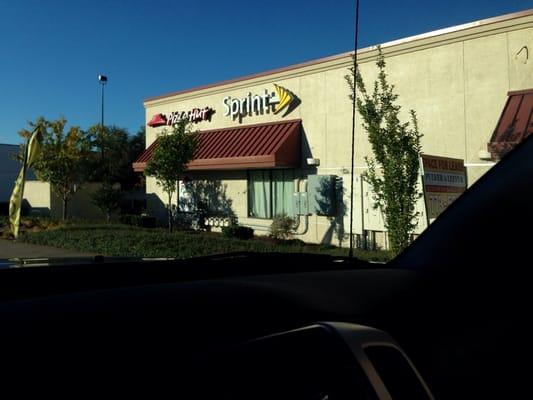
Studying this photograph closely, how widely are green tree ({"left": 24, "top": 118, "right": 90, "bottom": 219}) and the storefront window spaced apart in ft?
36.5

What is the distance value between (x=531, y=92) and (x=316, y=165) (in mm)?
7277

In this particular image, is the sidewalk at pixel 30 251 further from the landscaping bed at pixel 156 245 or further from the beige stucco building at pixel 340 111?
the beige stucco building at pixel 340 111

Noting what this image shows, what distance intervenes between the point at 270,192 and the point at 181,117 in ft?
20.4

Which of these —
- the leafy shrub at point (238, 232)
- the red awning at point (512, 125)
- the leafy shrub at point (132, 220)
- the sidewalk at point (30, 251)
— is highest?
the red awning at point (512, 125)

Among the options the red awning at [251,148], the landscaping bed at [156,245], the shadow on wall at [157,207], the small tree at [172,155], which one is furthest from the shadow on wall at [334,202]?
the shadow on wall at [157,207]

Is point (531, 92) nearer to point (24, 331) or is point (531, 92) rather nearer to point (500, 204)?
point (500, 204)

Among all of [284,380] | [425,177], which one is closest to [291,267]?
[284,380]

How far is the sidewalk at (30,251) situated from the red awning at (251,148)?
245 inches

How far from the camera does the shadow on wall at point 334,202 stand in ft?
57.0

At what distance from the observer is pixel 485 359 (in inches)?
65.4

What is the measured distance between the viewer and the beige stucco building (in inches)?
550

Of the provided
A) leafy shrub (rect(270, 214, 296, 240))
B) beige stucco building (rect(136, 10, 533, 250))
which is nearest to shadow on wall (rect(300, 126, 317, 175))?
beige stucco building (rect(136, 10, 533, 250))

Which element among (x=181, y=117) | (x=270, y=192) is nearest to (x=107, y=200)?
(x=181, y=117)

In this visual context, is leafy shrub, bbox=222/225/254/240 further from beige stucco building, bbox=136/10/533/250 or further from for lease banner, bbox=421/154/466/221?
for lease banner, bbox=421/154/466/221
